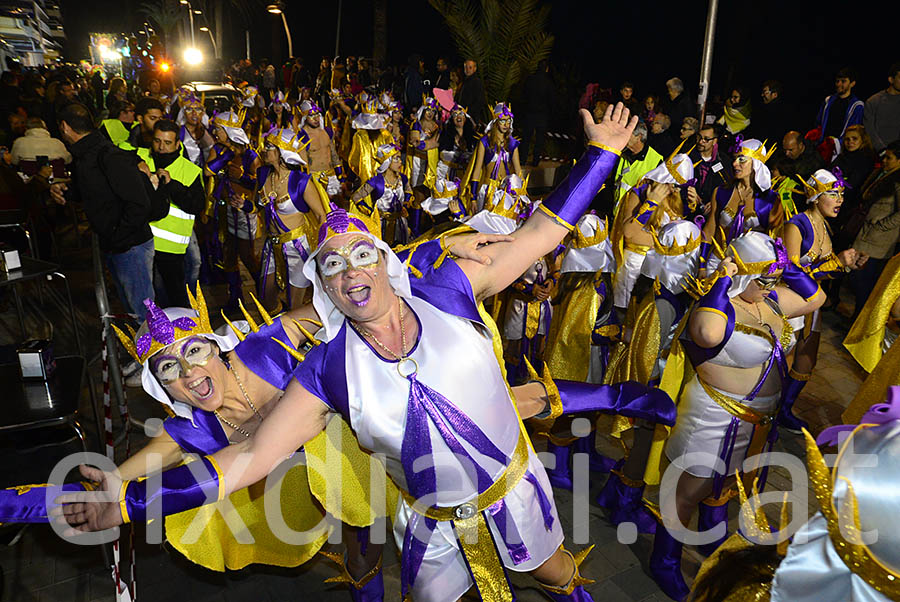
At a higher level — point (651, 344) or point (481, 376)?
point (481, 376)

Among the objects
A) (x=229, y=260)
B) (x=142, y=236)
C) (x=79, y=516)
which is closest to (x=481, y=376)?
(x=79, y=516)

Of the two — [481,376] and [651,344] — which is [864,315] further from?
[481,376]

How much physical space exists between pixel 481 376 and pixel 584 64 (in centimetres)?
1435

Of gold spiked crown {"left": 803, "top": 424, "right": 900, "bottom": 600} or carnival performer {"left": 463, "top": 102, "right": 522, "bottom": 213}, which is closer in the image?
gold spiked crown {"left": 803, "top": 424, "right": 900, "bottom": 600}

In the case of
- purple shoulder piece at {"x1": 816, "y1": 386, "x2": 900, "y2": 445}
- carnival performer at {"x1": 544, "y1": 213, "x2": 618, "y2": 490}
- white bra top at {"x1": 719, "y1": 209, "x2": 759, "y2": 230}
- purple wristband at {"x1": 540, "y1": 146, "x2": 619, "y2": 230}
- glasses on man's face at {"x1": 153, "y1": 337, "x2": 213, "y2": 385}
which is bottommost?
carnival performer at {"x1": 544, "y1": 213, "x2": 618, "y2": 490}

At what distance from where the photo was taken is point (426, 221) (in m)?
8.14

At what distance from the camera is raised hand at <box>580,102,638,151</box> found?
2.17 meters

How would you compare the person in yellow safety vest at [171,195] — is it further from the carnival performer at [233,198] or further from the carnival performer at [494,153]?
the carnival performer at [494,153]

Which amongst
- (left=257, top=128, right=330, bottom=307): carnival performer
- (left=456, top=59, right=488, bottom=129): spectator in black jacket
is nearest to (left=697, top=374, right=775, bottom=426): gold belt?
(left=257, top=128, right=330, bottom=307): carnival performer

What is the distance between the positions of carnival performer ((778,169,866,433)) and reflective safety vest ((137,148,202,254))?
483cm

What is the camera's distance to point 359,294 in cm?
192

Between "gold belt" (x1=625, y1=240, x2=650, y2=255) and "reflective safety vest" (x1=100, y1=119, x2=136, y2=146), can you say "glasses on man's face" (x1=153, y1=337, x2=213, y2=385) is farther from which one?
"reflective safety vest" (x1=100, y1=119, x2=136, y2=146)

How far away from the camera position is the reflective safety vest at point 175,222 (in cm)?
505

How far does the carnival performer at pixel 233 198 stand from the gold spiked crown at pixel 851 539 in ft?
18.7
